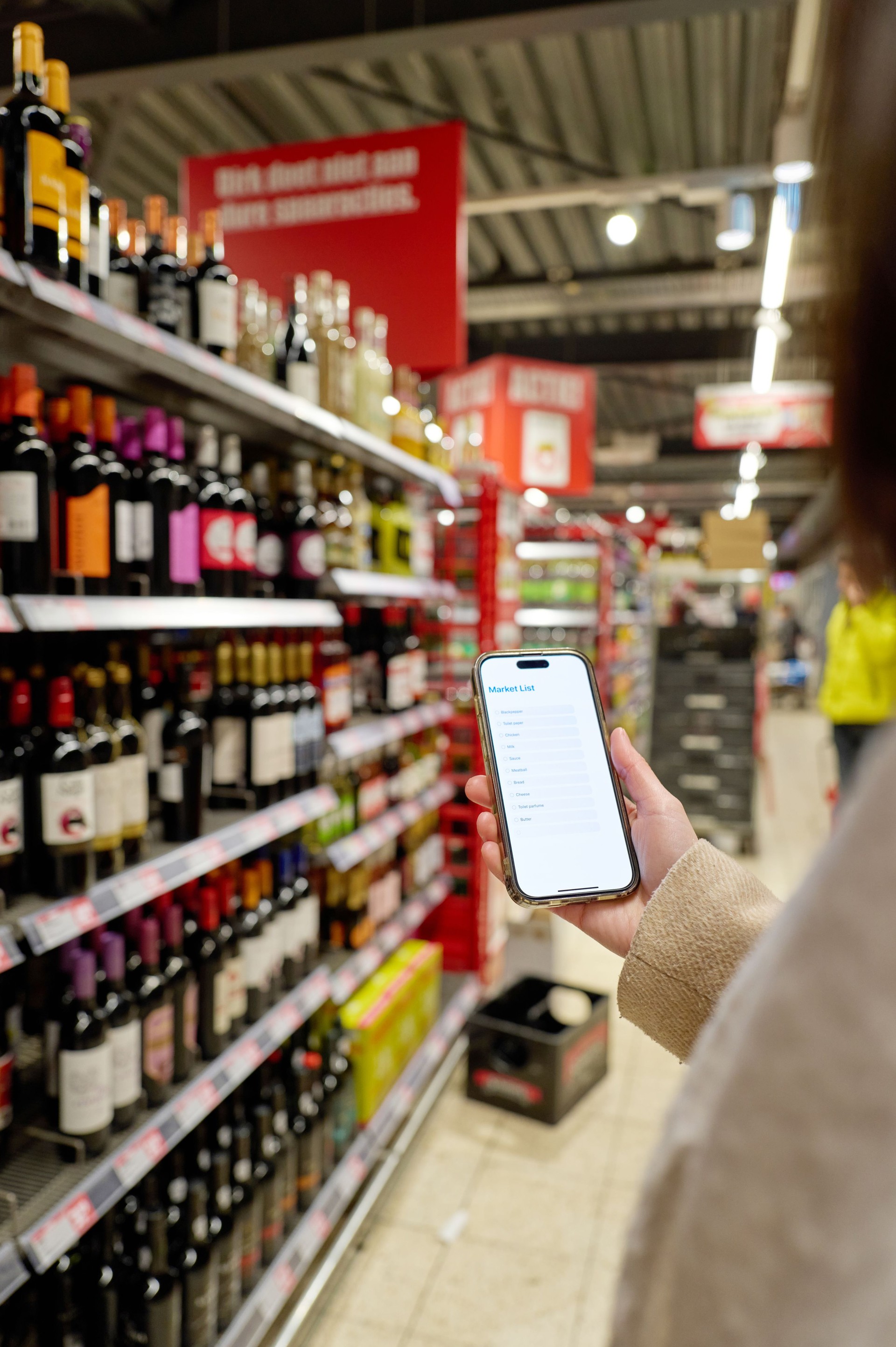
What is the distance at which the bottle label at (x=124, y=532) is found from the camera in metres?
1.82

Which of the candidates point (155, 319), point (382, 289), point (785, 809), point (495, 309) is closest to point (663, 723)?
point (785, 809)

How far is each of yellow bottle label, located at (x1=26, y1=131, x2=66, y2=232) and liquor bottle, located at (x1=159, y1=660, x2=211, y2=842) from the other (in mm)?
976

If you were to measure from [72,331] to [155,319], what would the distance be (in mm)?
409

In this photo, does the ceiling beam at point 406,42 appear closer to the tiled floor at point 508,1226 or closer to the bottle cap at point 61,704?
the bottle cap at point 61,704

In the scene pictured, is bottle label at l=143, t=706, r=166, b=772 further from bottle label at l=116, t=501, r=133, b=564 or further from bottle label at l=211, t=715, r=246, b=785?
bottle label at l=116, t=501, r=133, b=564

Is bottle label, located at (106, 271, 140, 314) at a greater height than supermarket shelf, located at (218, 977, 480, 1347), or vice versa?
bottle label, located at (106, 271, 140, 314)

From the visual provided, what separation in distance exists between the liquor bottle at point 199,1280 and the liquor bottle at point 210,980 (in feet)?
1.04

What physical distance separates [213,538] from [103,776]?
0.68m

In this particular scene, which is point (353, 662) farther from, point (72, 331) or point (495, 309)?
point (495, 309)

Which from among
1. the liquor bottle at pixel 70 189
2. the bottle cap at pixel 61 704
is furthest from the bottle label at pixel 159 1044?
the liquor bottle at pixel 70 189

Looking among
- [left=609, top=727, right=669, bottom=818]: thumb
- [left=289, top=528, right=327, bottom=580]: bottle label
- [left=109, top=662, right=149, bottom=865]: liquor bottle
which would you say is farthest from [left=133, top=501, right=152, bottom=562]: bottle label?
[left=609, top=727, right=669, bottom=818]: thumb

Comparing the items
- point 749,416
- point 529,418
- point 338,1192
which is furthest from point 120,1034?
point 749,416

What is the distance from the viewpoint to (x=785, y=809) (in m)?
8.74

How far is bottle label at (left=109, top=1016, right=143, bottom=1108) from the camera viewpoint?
5.81ft
